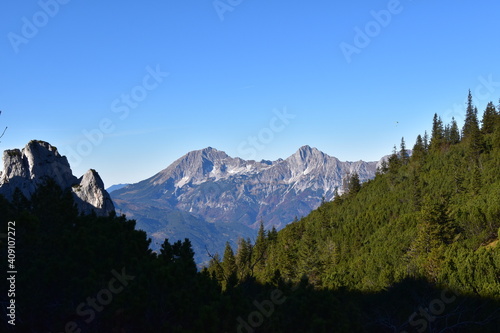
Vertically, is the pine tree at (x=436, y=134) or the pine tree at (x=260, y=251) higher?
the pine tree at (x=436, y=134)

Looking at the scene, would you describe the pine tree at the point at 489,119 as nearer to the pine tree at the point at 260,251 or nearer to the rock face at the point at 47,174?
the pine tree at the point at 260,251

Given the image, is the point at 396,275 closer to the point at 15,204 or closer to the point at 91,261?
the point at 91,261

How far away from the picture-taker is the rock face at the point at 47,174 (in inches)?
3644

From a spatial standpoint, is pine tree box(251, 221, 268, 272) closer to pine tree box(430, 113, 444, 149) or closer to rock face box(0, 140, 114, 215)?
rock face box(0, 140, 114, 215)

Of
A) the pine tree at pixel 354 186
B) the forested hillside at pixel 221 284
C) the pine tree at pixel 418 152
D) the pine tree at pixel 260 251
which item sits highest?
the pine tree at pixel 418 152

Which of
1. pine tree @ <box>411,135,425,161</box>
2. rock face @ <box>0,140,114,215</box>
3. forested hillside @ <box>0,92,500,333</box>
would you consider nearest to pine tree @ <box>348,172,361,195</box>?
pine tree @ <box>411,135,425,161</box>

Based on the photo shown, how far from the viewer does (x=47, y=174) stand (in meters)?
96.0

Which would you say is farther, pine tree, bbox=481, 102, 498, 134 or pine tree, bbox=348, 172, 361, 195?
pine tree, bbox=348, 172, 361, 195

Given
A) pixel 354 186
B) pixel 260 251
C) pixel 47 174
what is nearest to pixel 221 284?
pixel 260 251

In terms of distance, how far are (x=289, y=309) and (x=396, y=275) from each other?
24.9m

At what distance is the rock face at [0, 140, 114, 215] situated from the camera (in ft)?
304

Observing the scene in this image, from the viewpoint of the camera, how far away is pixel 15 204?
2880 cm

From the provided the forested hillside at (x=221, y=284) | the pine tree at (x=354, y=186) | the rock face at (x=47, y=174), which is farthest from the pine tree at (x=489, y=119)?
the rock face at (x=47, y=174)

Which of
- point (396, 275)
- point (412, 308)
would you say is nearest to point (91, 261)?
point (412, 308)
